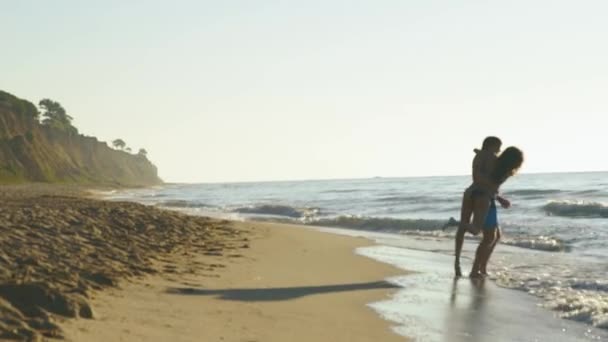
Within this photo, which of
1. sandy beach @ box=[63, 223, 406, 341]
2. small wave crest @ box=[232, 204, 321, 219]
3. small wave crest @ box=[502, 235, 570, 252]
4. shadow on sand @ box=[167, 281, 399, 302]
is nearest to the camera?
sandy beach @ box=[63, 223, 406, 341]

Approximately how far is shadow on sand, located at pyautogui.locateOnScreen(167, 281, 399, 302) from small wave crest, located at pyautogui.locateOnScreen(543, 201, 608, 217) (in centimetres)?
1510

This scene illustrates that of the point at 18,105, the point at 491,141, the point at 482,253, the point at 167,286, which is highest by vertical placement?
the point at 18,105

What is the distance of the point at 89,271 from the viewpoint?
623 centimetres

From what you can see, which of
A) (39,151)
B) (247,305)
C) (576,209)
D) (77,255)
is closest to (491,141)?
(247,305)

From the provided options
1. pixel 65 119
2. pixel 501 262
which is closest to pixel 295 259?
pixel 501 262

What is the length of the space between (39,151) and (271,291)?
6340 centimetres

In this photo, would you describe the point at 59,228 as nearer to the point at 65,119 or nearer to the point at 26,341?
the point at 26,341

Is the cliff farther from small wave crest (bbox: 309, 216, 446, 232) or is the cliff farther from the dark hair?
the dark hair

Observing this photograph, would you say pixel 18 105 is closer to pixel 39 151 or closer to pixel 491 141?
pixel 39 151

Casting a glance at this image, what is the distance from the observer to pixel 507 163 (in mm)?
8531

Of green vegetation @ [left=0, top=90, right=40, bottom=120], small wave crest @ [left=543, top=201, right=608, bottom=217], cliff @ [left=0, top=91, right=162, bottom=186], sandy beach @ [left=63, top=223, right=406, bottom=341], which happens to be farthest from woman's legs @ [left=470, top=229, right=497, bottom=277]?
green vegetation @ [left=0, top=90, right=40, bottom=120]

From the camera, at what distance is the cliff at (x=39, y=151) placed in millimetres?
59312

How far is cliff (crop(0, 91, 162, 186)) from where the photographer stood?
59.3 m

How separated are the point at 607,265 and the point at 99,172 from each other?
3657 inches
